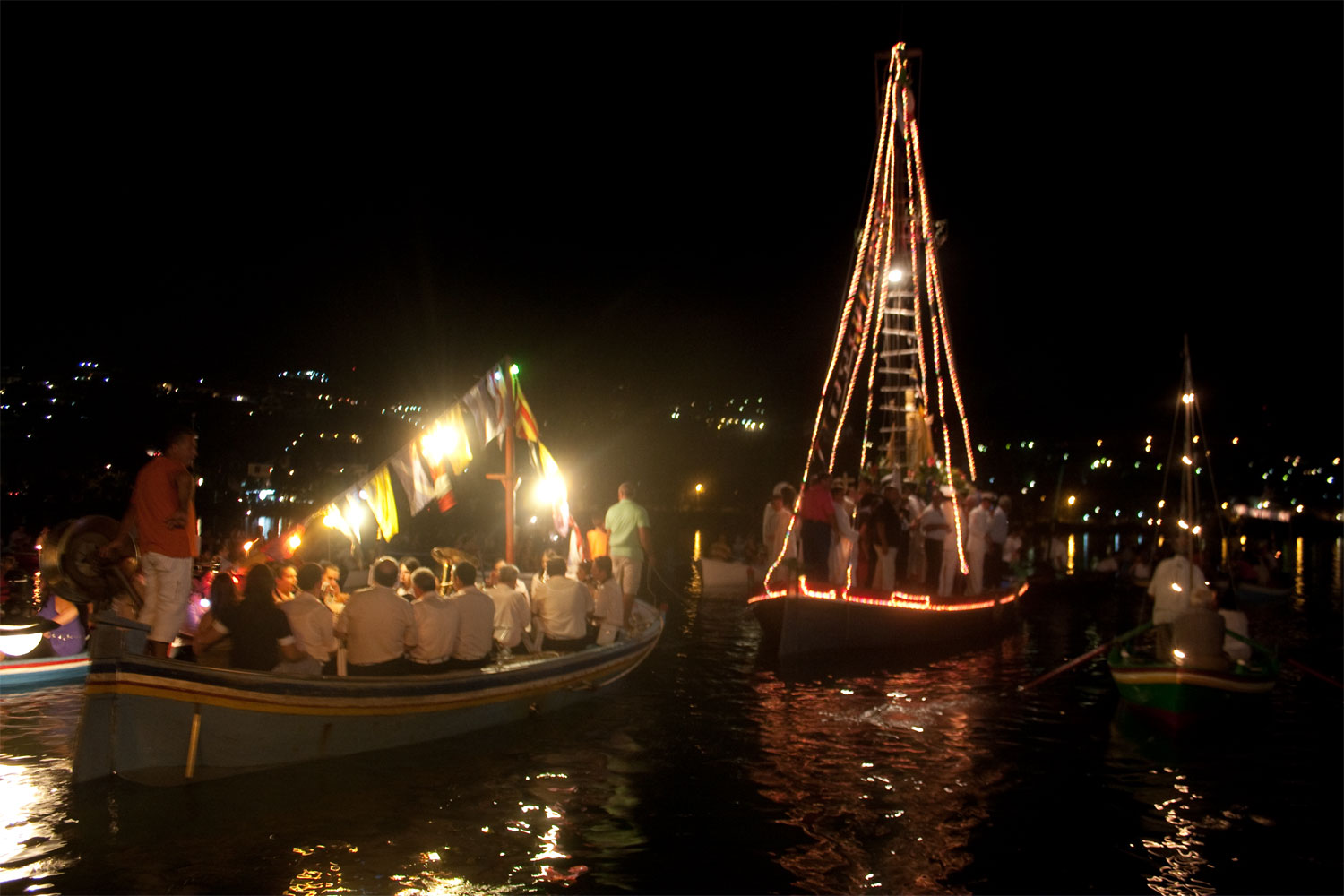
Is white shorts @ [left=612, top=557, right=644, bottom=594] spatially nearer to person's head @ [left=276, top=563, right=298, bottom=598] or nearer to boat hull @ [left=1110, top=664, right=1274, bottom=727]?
person's head @ [left=276, top=563, right=298, bottom=598]

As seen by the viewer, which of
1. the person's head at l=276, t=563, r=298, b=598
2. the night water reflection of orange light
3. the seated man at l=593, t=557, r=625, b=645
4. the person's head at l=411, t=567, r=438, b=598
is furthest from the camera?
the seated man at l=593, t=557, r=625, b=645

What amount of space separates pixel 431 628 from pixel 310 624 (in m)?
1.11

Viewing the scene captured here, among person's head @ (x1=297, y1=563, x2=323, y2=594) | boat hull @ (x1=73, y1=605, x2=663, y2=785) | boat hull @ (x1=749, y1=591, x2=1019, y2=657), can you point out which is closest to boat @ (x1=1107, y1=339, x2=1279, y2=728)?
boat hull @ (x1=749, y1=591, x2=1019, y2=657)

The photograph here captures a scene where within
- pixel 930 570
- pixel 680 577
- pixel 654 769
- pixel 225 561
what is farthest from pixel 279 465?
pixel 654 769

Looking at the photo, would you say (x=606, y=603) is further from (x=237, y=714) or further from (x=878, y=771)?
(x=237, y=714)

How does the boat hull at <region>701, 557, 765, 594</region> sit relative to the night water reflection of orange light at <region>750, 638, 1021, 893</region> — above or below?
above

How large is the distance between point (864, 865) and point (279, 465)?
25.5 metres

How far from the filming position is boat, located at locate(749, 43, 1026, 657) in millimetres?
16734

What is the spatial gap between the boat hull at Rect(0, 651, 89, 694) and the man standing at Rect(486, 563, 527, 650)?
4412 millimetres

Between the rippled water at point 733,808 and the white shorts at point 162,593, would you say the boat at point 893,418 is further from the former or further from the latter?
the white shorts at point 162,593

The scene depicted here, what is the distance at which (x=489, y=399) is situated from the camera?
12.6m

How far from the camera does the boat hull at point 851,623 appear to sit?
16.4 metres

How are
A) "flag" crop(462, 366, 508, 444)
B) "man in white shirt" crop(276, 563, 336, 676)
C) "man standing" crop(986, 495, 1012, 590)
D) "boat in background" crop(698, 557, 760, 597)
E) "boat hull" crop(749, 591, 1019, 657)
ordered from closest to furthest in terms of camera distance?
"man in white shirt" crop(276, 563, 336, 676) → "flag" crop(462, 366, 508, 444) → "boat hull" crop(749, 591, 1019, 657) → "man standing" crop(986, 495, 1012, 590) → "boat in background" crop(698, 557, 760, 597)

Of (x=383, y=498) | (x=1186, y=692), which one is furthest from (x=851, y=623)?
(x=383, y=498)
